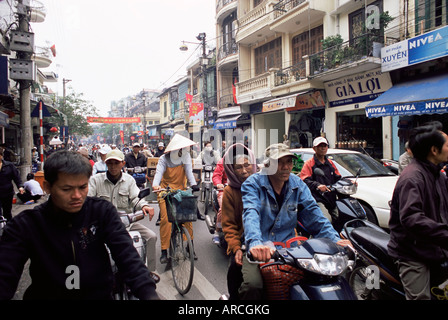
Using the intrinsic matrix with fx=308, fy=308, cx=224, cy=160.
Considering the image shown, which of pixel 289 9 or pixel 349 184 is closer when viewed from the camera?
pixel 349 184

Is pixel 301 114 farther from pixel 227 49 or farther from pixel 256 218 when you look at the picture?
pixel 256 218

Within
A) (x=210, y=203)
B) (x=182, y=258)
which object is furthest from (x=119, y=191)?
(x=210, y=203)

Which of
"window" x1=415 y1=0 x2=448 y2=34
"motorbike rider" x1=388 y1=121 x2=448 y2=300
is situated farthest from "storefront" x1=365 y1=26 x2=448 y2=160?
"motorbike rider" x1=388 y1=121 x2=448 y2=300

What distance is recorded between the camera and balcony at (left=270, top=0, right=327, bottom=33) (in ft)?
43.9

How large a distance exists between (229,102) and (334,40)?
10.7 m

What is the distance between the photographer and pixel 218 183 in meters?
5.24

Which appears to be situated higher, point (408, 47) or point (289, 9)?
point (289, 9)

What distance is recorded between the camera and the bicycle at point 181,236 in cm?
358

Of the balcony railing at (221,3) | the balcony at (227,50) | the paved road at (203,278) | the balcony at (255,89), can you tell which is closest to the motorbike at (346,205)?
the paved road at (203,278)

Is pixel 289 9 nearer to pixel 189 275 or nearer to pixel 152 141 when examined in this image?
pixel 189 275

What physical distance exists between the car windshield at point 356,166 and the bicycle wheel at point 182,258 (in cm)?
324
